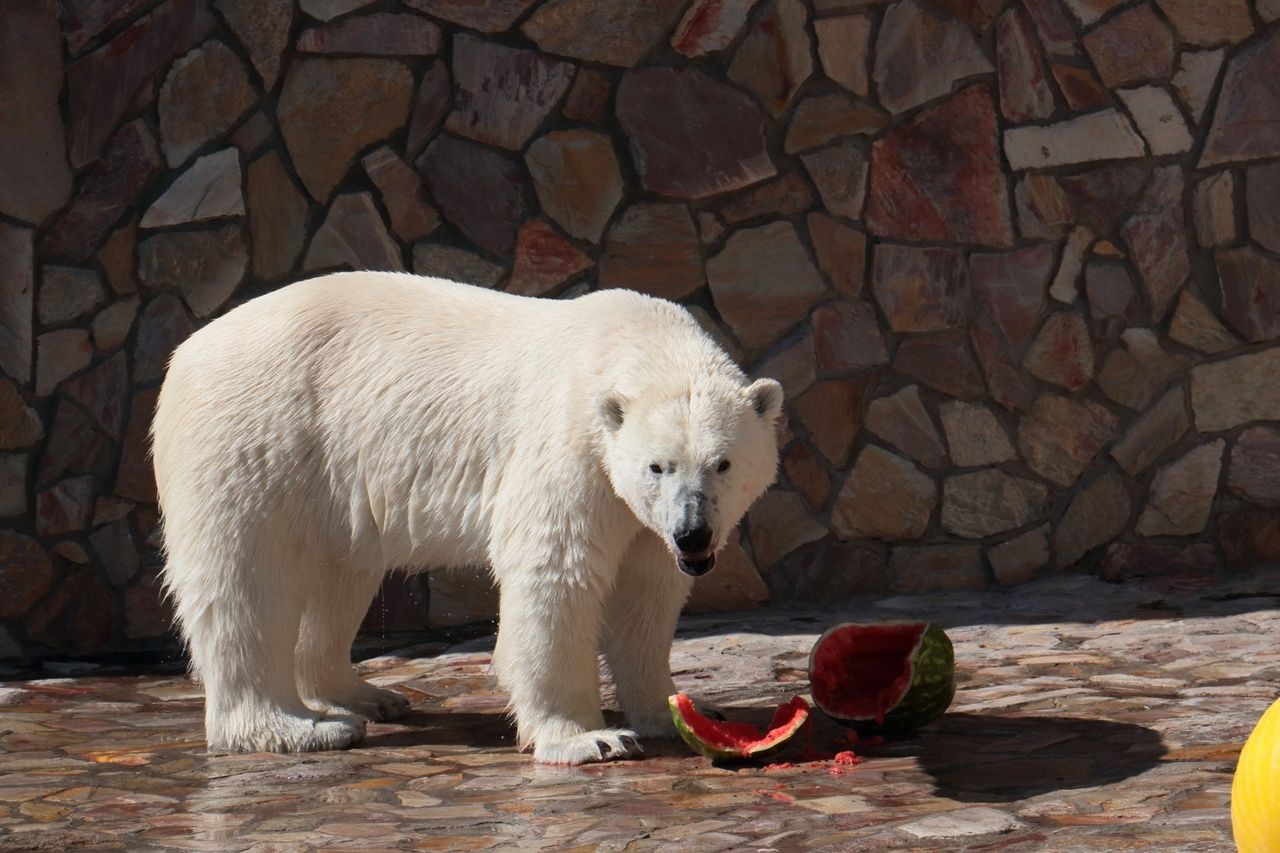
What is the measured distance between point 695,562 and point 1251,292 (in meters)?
3.98

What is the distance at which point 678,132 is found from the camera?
6730mm

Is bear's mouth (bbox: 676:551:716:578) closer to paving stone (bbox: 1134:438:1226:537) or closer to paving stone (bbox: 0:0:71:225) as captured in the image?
paving stone (bbox: 1134:438:1226:537)

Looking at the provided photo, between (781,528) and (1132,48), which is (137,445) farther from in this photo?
(1132,48)

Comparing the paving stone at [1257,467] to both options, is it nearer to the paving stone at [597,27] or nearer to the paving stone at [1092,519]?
Result: the paving stone at [1092,519]

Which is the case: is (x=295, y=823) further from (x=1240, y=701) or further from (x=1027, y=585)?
(x=1027, y=585)

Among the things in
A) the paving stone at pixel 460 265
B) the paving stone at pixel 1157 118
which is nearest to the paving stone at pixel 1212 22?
the paving stone at pixel 1157 118

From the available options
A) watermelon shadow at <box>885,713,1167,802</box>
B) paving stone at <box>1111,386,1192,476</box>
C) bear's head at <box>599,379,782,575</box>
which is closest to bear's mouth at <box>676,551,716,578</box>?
bear's head at <box>599,379,782,575</box>

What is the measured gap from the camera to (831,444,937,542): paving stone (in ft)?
22.5

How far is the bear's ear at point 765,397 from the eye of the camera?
4117 millimetres

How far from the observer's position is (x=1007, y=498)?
6902mm

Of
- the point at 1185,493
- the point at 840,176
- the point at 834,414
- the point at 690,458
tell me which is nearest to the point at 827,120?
the point at 840,176

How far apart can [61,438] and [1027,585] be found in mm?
4184

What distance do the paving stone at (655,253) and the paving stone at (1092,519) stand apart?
1.93 meters

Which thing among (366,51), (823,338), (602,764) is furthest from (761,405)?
(366,51)
